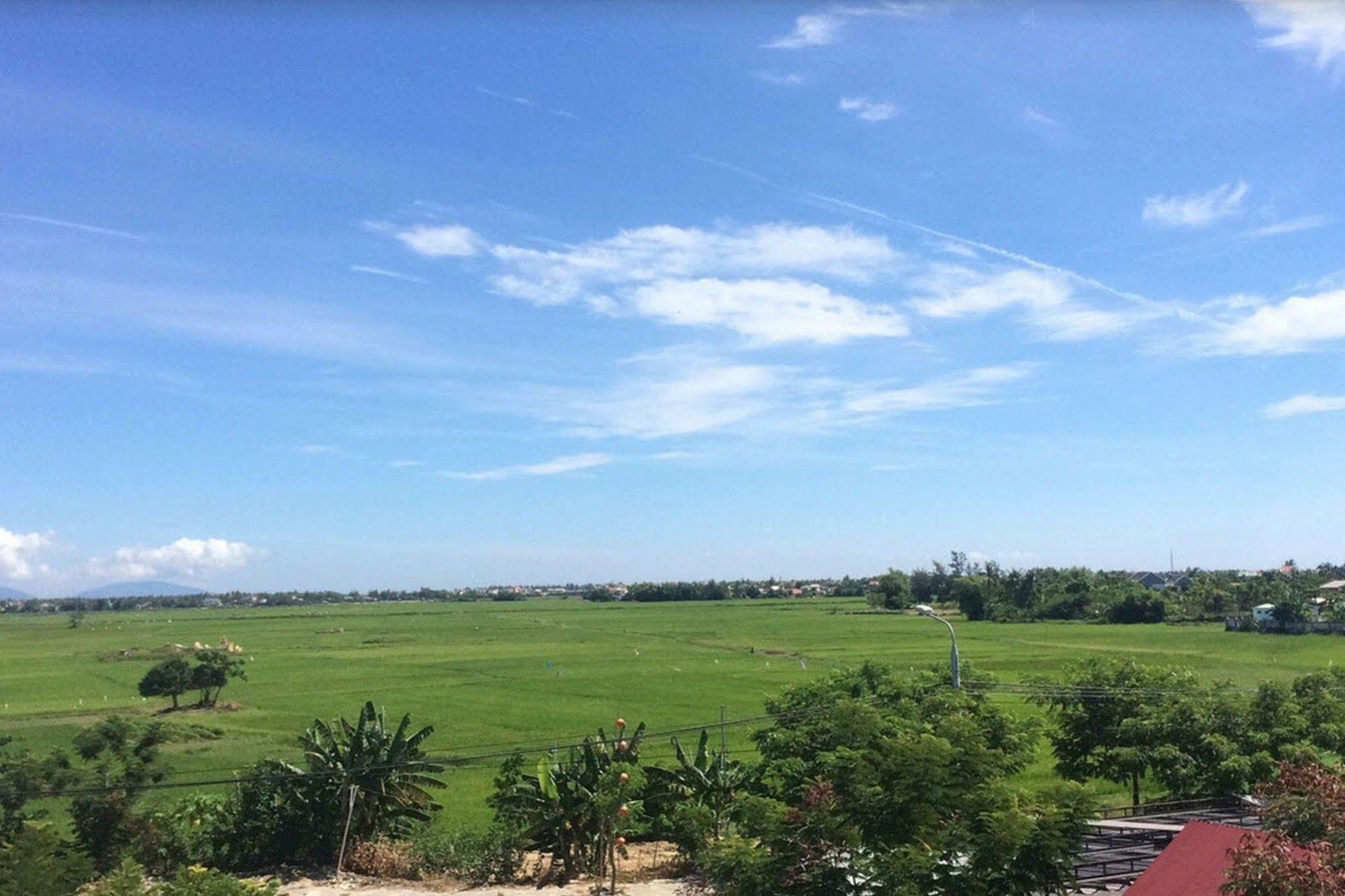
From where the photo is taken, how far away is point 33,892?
13.3 m

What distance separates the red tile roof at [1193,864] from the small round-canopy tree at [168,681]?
53.9 m

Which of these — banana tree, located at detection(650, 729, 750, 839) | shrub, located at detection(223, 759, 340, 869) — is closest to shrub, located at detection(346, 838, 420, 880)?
shrub, located at detection(223, 759, 340, 869)

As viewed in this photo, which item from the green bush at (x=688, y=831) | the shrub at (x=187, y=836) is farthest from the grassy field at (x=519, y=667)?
the green bush at (x=688, y=831)

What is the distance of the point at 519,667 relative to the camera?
2975 inches

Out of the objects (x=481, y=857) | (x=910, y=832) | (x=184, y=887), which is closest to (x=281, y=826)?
(x=481, y=857)

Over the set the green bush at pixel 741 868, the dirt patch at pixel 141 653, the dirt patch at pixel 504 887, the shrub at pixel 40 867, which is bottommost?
the dirt patch at pixel 141 653

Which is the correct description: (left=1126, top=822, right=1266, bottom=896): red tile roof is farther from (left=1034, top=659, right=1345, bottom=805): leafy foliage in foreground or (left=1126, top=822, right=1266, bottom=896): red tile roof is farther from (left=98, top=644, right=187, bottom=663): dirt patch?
(left=98, top=644, right=187, bottom=663): dirt patch

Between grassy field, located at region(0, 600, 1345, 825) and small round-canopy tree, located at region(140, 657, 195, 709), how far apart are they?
1.10 meters

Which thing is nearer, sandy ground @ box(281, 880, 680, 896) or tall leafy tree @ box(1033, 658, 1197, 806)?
sandy ground @ box(281, 880, 680, 896)

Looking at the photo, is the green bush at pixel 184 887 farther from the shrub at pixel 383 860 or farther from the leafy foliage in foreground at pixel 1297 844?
the leafy foliage in foreground at pixel 1297 844

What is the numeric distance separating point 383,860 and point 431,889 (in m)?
1.78

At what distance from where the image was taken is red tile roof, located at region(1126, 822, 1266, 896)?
37.8ft

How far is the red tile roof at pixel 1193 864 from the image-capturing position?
1152cm

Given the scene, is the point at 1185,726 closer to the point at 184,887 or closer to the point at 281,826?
the point at 281,826
